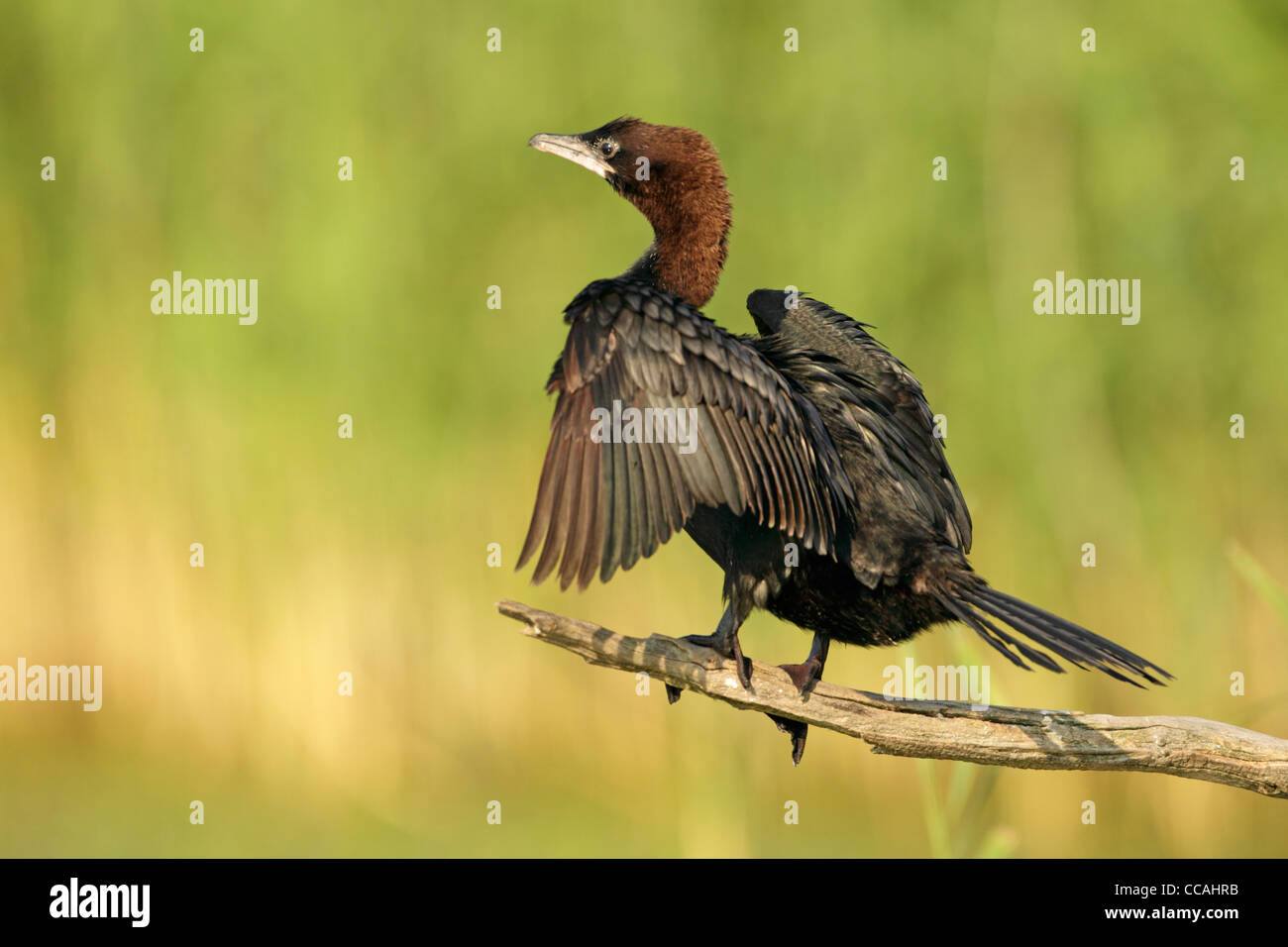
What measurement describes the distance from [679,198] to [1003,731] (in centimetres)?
166

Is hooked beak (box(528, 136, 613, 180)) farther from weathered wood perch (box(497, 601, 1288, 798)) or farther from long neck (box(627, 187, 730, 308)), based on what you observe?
weathered wood perch (box(497, 601, 1288, 798))

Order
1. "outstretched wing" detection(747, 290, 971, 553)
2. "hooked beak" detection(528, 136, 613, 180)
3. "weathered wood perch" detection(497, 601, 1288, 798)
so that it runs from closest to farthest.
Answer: "weathered wood perch" detection(497, 601, 1288, 798)
"outstretched wing" detection(747, 290, 971, 553)
"hooked beak" detection(528, 136, 613, 180)

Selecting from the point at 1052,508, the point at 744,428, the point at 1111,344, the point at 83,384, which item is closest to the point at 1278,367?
the point at 1111,344

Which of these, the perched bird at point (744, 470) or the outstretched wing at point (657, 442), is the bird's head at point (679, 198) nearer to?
the perched bird at point (744, 470)

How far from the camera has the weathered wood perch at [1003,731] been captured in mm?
3115

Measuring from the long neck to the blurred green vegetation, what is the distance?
227 centimetres

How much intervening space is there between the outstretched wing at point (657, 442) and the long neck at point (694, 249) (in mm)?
487

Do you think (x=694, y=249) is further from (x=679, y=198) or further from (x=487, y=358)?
(x=487, y=358)

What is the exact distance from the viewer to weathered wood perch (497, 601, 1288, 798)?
3115 millimetres

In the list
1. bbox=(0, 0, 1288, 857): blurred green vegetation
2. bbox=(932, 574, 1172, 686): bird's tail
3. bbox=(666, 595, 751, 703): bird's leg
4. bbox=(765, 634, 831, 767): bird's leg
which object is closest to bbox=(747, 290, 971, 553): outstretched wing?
bbox=(932, 574, 1172, 686): bird's tail

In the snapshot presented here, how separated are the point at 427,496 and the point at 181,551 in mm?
1156

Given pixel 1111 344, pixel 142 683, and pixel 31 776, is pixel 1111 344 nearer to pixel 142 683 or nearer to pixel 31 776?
pixel 142 683

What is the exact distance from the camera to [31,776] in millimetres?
6320

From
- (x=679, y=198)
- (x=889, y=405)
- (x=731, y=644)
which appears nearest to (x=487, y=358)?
(x=679, y=198)
